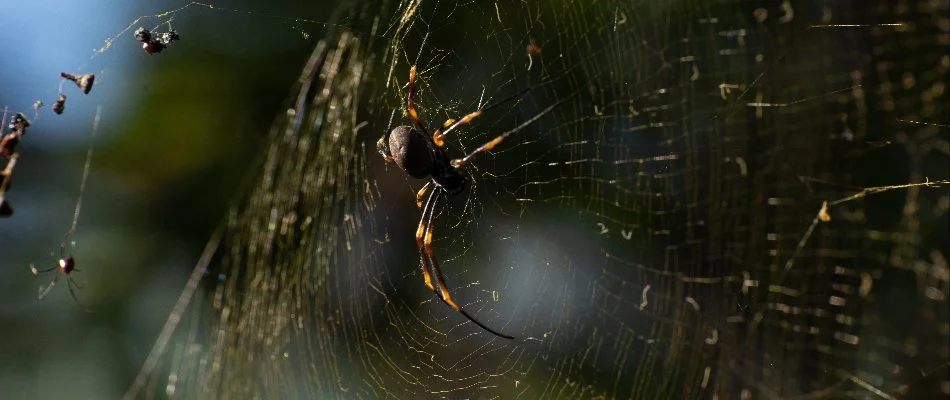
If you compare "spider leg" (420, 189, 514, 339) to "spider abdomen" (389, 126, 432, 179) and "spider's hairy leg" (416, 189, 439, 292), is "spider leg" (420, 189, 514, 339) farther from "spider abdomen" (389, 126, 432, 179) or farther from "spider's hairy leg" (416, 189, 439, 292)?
"spider abdomen" (389, 126, 432, 179)

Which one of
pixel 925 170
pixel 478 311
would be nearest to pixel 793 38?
pixel 925 170

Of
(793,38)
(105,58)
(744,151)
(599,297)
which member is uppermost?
(105,58)

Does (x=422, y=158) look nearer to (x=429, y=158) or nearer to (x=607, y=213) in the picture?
(x=429, y=158)

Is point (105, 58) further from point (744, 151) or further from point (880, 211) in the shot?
point (880, 211)

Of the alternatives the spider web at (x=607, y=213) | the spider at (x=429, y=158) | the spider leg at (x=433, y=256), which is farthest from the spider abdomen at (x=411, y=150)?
the spider web at (x=607, y=213)

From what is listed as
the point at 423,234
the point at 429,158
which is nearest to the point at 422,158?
the point at 429,158

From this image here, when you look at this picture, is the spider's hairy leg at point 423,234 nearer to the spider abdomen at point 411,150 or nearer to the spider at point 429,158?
the spider at point 429,158
